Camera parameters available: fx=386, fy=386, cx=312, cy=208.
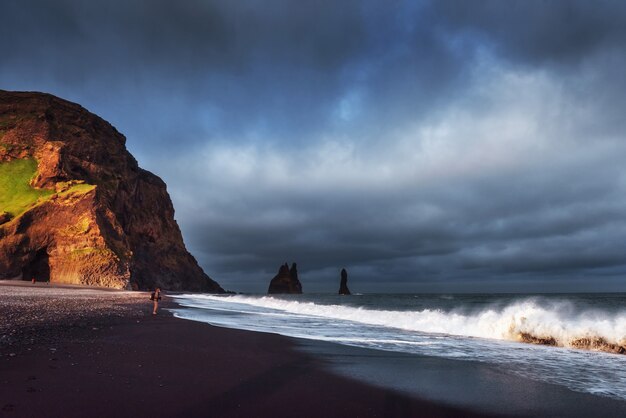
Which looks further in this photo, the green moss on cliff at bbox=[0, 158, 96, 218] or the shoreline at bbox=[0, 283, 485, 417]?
the green moss on cliff at bbox=[0, 158, 96, 218]

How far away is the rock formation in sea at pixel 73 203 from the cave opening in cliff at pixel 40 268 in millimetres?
167

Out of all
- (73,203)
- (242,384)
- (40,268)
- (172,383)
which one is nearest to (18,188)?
(73,203)

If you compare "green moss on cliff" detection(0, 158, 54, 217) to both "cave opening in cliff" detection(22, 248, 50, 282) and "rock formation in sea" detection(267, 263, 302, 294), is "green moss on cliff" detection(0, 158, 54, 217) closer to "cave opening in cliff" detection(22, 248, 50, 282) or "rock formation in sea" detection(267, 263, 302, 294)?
"cave opening in cliff" detection(22, 248, 50, 282)

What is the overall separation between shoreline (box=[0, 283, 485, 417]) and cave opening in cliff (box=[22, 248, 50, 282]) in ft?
218

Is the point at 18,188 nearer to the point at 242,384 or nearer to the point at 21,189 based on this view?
the point at 21,189

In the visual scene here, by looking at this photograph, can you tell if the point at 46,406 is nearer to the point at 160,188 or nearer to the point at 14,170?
the point at 14,170

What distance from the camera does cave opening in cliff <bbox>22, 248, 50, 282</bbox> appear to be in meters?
63.9

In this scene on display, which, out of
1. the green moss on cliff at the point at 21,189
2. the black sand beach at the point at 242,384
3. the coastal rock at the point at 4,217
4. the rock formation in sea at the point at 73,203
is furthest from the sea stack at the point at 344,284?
the black sand beach at the point at 242,384

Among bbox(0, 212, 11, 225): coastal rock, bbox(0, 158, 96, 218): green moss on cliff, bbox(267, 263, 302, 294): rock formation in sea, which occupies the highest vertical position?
bbox(0, 158, 96, 218): green moss on cliff

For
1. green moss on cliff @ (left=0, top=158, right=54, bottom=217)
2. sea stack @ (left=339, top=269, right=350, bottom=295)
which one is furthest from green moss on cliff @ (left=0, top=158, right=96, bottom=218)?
sea stack @ (left=339, top=269, right=350, bottom=295)

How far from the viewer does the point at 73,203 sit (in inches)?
2576

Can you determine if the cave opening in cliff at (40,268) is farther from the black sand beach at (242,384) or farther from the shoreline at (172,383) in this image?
the shoreline at (172,383)

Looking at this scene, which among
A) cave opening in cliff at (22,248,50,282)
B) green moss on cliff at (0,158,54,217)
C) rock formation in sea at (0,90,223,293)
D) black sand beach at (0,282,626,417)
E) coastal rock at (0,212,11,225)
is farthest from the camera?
green moss on cliff at (0,158,54,217)

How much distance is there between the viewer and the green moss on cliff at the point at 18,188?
66812 mm
